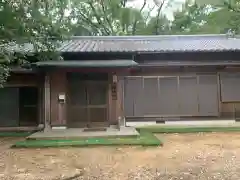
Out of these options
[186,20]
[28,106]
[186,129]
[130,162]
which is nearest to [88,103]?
[28,106]

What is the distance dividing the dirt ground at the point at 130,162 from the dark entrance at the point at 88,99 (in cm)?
352

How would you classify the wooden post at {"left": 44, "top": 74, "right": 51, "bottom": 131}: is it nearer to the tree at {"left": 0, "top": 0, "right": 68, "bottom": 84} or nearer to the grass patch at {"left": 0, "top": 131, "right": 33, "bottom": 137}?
the grass patch at {"left": 0, "top": 131, "right": 33, "bottom": 137}

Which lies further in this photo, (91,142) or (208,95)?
(208,95)

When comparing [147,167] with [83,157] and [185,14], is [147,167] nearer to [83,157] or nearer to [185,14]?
[83,157]

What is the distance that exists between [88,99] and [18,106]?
2978 mm

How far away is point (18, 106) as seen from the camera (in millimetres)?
12320

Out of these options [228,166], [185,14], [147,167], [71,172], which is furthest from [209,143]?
[185,14]

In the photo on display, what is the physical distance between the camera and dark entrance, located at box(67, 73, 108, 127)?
1180 centimetres

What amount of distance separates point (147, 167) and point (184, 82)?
7422mm

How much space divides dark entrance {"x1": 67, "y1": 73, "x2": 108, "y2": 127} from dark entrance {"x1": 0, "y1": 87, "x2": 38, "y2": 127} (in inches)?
68.8

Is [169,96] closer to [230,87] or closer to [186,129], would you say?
[186,129]

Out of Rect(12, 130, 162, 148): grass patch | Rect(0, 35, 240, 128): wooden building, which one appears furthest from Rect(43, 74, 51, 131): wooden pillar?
Rect(12, 130, 162, 148): grass patch

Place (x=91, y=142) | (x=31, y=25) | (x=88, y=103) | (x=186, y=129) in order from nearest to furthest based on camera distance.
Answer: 1. (x=31, y=25)
2. (x=91, y=142)
3. (x=186, y=129)
4. (x=88, y=103)

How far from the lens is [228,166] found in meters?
5.96
